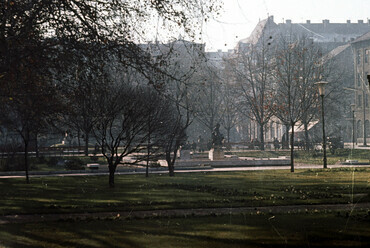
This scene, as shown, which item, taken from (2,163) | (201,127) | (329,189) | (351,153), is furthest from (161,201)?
(201,127)

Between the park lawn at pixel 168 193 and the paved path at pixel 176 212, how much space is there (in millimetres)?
577

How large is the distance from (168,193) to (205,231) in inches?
286

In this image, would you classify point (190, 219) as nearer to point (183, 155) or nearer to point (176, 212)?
point (176, 212)

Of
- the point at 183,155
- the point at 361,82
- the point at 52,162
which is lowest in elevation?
the point at 52,162

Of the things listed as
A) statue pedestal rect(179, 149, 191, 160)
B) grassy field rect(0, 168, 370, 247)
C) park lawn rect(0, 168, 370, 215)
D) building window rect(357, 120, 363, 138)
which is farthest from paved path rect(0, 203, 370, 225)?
building window rect(357, 120, 363, 138)

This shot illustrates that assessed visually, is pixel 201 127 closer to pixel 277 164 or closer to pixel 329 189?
pixel 277 164

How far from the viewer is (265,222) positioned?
10523 mm

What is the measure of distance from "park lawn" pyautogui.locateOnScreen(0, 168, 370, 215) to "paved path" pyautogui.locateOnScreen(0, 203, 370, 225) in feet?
1.89

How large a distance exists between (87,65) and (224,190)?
7383 millimetres

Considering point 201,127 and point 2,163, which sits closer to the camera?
point 2,163

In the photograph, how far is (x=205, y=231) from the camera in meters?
9.51

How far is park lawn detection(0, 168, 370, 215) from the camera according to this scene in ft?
45.0

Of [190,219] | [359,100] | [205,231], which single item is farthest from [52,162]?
[359,100]

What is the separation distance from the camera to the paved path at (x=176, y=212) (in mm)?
11734
